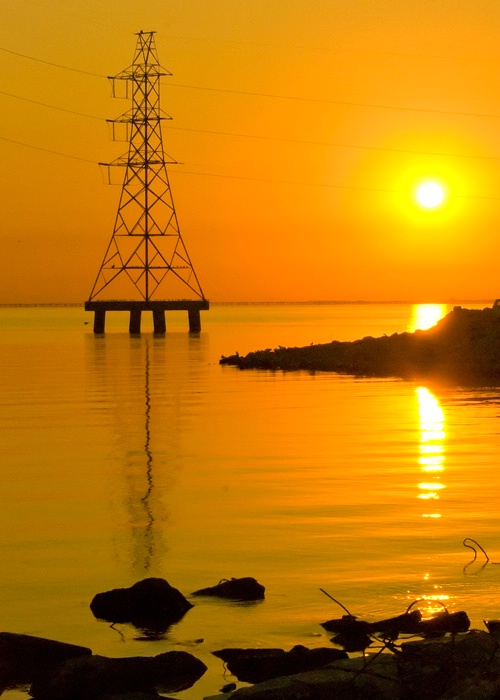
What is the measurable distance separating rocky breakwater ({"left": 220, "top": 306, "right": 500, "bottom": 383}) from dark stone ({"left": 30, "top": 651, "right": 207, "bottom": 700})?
38.3 metres

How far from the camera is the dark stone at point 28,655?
29.5 feet

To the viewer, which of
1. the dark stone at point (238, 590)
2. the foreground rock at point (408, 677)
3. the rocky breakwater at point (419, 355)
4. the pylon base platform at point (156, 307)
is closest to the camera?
the foreground rock at point (408, 677)

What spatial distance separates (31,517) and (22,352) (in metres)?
67.6

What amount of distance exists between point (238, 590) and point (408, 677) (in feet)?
10.6

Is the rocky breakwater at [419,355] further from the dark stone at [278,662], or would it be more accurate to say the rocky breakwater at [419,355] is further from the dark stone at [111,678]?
the dark stone at [111,678]

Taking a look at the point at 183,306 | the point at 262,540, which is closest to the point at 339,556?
the point at 262,540

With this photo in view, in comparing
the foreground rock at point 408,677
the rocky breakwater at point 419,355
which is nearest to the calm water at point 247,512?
the foreground rock at point 408,677

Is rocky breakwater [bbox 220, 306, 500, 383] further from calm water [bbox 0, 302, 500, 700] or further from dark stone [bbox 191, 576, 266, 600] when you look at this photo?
dark stone [bbox 191, 576, 266, 600]

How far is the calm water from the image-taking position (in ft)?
35.4

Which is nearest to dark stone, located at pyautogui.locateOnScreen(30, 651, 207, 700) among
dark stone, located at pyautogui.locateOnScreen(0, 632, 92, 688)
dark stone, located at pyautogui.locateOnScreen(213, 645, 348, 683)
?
dark stone, located at pyautogui.locateOnScreen(0, 632, 92, 688)

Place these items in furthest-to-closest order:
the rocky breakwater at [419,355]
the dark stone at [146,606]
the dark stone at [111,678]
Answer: the rocky breakwater at [419,355]
the dark stone at [146,606]
the dark stone at [111,678]

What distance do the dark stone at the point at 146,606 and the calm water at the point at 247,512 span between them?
0.17 meters

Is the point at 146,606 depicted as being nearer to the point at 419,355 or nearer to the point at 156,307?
the point at 419,355

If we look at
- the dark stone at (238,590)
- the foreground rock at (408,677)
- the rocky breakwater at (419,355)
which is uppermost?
the foreground rock at (408,677)
